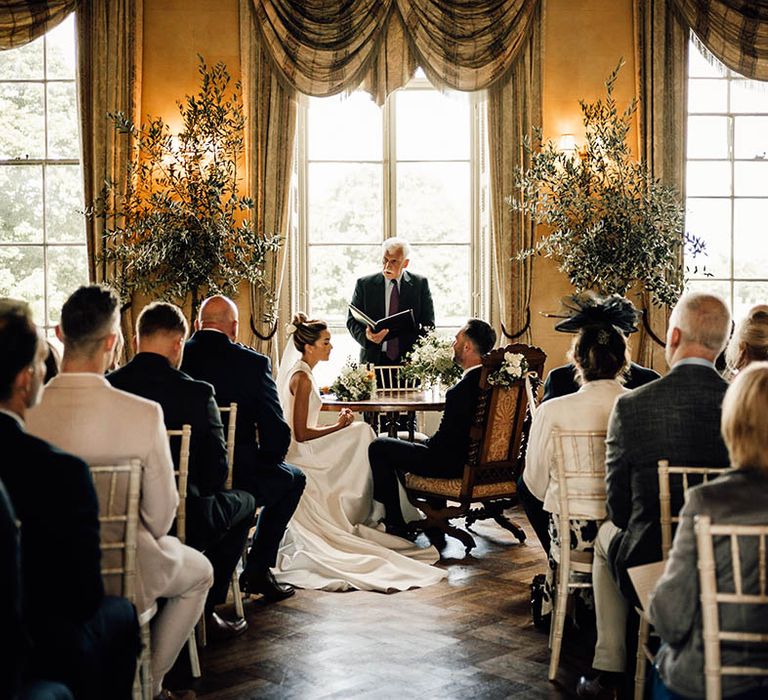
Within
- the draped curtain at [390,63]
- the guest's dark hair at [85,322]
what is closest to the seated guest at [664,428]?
the guest's dark hair at [85,322]

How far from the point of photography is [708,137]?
28.0ft

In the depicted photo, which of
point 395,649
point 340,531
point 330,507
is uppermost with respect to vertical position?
point 330,507

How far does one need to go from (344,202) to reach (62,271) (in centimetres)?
245

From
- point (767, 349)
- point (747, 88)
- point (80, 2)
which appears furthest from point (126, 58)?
point (767, 349)

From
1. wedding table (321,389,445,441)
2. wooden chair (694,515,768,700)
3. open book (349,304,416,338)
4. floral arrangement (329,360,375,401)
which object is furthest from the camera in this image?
open book (349,304,416,338)

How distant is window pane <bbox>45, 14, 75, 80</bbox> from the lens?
8414mm

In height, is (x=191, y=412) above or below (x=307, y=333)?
below

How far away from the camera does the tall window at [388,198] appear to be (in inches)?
341

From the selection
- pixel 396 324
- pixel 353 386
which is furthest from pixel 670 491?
pixel 396 324

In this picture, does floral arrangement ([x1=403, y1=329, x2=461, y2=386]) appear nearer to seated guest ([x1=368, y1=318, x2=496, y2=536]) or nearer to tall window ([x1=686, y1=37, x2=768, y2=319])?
seated guest ([x1=368, y1=318, x2=496, y2=536])

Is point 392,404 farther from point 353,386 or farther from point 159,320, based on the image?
point 159,320

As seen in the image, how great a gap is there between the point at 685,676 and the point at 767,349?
2.28 metres

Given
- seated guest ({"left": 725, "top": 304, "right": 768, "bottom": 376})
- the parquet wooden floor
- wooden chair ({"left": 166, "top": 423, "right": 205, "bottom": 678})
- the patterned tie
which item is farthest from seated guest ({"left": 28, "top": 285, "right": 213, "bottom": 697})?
the patterned tie

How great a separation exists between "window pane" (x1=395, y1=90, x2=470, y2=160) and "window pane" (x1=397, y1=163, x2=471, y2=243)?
11 centimetres
